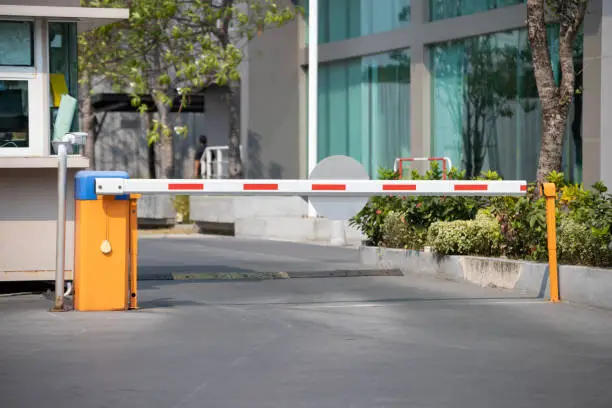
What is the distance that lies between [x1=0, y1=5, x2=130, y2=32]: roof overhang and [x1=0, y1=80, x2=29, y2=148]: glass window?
29.0 inches

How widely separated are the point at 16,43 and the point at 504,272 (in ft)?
19.4

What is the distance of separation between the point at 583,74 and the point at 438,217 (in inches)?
209

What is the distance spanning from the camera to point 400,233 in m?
17.5

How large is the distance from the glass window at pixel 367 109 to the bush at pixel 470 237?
1230cm

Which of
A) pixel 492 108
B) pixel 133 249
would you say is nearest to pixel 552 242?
pixel 133 249

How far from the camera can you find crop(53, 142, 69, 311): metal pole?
11.8m

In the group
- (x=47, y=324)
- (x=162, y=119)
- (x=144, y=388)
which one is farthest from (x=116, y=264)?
(x=162, y=119)

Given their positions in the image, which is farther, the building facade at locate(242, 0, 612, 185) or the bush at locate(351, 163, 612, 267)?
the building facade at locate(242, 0, 612, 185)

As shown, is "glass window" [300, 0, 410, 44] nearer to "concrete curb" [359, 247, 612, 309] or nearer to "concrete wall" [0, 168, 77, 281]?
"concrete curb" [359, 247, 612, 309]

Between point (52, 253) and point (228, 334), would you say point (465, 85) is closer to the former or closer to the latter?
point (52, 253)

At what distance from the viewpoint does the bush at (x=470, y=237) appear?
15413 millimetres

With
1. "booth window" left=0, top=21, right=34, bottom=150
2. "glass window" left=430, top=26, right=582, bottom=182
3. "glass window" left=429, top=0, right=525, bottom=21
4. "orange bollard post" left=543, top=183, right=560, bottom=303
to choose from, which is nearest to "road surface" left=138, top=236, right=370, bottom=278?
"booth window" left=0, top=21, right=34, bottom=150

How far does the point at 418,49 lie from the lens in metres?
27.1

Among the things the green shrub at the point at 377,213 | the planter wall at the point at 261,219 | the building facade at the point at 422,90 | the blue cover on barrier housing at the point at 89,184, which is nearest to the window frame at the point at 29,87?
the blue cover on barrier housing at the point at 89,184
